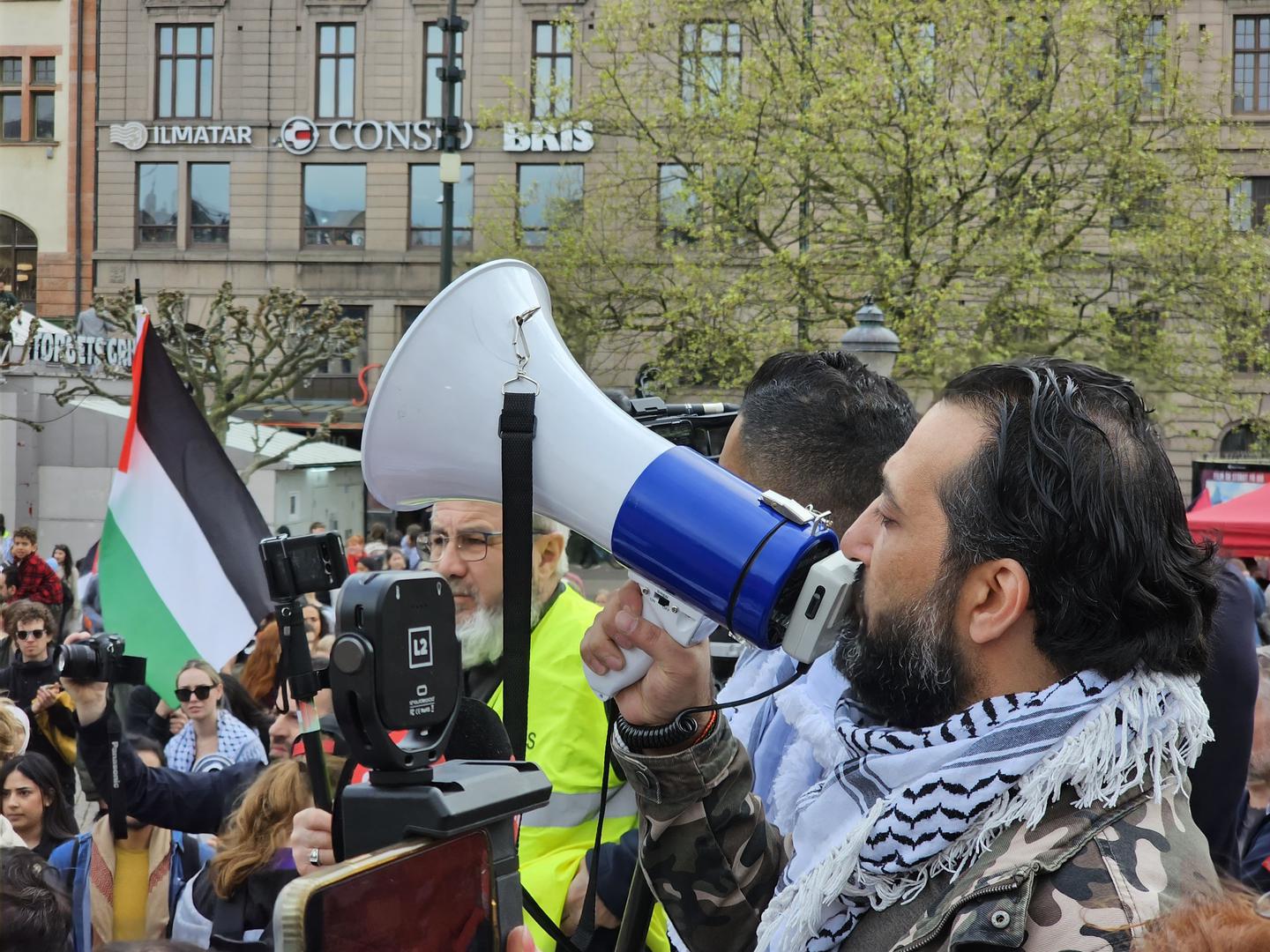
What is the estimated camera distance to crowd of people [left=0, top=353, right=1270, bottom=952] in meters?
1.37

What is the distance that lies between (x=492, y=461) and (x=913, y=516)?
609mm

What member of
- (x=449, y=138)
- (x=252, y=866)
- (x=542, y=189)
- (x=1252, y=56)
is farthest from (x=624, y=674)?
(x=1252, y=56)

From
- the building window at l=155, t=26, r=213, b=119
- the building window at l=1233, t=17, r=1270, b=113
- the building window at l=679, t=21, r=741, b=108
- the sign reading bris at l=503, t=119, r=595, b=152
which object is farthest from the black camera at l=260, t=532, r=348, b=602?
the building window at l=155, t=26, r=213, b=119

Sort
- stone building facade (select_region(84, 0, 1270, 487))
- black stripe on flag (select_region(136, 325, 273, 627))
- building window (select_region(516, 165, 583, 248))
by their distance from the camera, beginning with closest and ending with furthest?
black stripe on flag (select_region(136, 325, 273, 627)), building window (select_region(516, 165, 583, 248)), stone building facade (select_region(84, 0, 1270, 487))

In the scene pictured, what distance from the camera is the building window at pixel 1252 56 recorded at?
23.5 meters

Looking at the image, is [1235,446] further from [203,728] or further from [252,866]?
[252,866]

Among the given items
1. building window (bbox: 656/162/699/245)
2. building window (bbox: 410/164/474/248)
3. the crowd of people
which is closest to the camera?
the crowd of people

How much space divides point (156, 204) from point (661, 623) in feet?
93.9

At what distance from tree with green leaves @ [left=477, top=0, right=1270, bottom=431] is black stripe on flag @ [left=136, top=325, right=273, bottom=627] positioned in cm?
1032

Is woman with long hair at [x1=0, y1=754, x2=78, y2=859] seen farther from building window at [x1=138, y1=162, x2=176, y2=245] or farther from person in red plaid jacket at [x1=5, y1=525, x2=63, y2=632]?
building window at [x1=138, y1=162, x2=176, y2=245]

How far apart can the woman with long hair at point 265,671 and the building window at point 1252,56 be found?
22880 millimetres

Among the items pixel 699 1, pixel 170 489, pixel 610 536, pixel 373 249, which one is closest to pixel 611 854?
pixel 610 536

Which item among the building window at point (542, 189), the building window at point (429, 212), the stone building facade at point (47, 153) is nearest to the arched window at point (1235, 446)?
the building window at point (542, 189)

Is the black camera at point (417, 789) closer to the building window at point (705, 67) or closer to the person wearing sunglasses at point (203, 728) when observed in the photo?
the person wearing sunglasses at point (203, 728)
